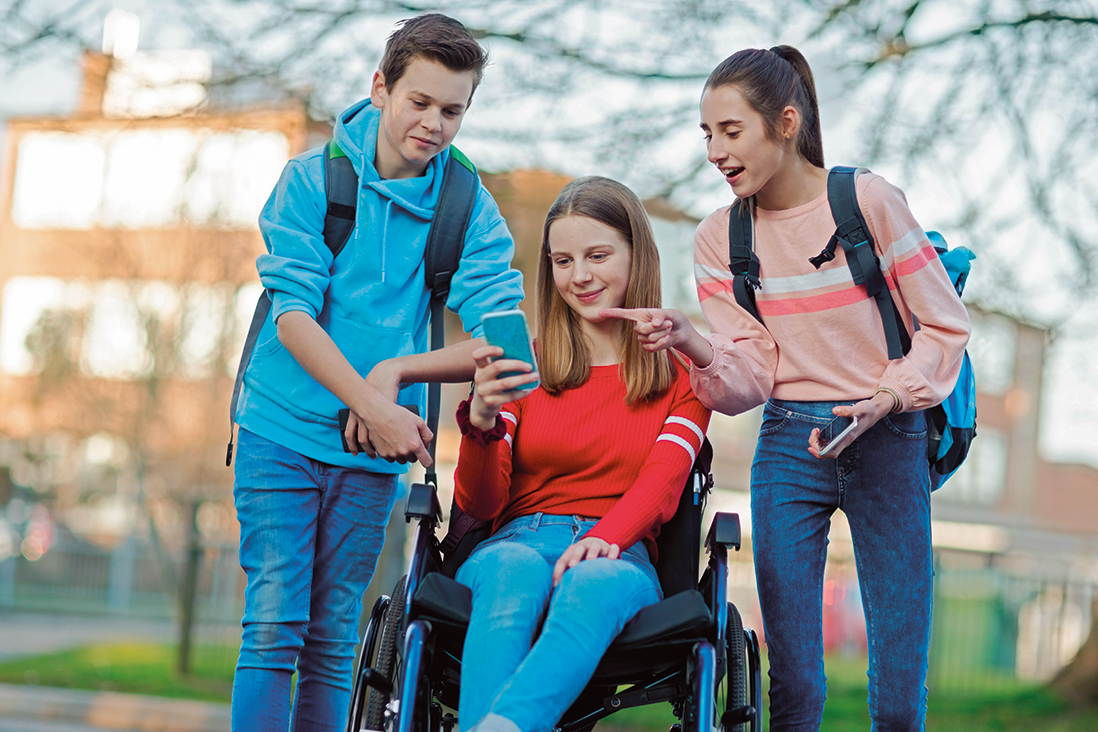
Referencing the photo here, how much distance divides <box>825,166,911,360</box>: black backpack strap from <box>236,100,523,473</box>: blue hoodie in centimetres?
84

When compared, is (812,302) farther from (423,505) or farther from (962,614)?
(962,614)

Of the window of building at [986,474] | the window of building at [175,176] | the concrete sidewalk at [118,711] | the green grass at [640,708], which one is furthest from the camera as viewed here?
the window of building at [986,474]

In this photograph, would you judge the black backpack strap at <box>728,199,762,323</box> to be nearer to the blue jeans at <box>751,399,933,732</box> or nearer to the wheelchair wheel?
the blue jeans at <box>751,399,933,732</box>

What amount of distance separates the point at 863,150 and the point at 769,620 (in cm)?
486

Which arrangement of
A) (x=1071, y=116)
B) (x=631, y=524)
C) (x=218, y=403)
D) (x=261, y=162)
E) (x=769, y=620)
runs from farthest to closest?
(x=218, y=403), (x=261, y=162), (x=1071, y=116), (x=769, y=620), (x=631, y=524)

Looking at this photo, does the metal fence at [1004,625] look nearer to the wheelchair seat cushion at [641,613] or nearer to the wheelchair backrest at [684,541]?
the wheelchair backrest at [684,541]

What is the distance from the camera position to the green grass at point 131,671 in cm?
776

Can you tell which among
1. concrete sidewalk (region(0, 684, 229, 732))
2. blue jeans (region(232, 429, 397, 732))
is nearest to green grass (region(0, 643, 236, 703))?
concrete sidewalk (region(0, 684, 229, 732))

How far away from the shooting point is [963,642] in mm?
10234

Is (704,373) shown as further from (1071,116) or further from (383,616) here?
(1071,116)

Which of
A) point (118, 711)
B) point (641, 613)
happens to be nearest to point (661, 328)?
point (641, 613)

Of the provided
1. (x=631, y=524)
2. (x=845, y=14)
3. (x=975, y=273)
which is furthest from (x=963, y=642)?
(x=631, y=524)

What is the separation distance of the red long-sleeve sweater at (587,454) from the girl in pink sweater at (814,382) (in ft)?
0.43

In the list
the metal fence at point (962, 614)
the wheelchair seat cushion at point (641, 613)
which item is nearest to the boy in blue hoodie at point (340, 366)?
the wheelchair seat cushion at point (641, 613)
